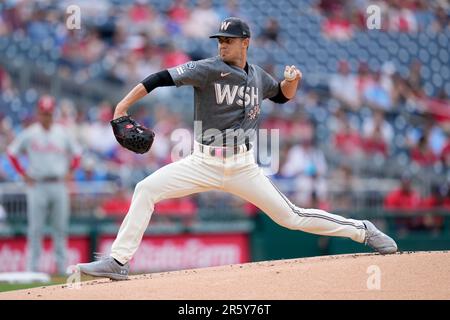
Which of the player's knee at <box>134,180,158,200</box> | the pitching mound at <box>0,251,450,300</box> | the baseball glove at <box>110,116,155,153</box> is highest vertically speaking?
the baseball glove at <box>110,116,155,153</box>

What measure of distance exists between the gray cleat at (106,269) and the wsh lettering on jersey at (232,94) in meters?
1.45

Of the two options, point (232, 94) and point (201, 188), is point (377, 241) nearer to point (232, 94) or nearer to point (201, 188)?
point (201, 188)

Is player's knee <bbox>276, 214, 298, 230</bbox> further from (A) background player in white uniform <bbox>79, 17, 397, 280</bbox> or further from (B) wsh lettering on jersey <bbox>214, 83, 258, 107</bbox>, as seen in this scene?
(B) wsh lettering on jersey <bbox>214, 83, 258, 107</bbox>

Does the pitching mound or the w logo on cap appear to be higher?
the w logo on cap

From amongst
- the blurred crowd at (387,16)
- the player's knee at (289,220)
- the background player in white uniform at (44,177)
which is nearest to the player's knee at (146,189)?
the player's knee at (289,220)

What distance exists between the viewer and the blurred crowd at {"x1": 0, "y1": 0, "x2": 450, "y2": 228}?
14594 millimetres

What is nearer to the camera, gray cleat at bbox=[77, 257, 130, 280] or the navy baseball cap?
gray cleat at bbox=[77, 257, 130, 280]

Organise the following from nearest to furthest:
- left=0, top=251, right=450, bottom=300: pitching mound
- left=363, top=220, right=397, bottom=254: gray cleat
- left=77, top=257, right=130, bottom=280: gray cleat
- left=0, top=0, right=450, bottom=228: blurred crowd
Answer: left=0, top=251, right=450, bottom=300: pitching mound → left=77, top=257, right=130, bottom=280: gray cleat → left=363, top=220, right=397, bottom=254: gray cleat → left=0, top=0, right=450, bottom=228: blurred crowd

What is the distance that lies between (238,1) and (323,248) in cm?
707

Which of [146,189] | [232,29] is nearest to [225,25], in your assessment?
[232,29]

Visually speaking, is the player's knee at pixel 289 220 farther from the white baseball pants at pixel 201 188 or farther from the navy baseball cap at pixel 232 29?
the navy baseball cap at pixel 232 29

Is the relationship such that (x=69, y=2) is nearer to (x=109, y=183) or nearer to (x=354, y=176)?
(x=109, y=183)

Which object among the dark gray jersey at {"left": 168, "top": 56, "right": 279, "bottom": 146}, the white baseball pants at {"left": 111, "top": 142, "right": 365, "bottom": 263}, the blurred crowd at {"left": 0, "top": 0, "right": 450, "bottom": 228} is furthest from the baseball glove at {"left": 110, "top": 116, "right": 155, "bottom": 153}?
the blurred crowd at {"left": 0, "top": 0, "right": 450, "bottom": 228}
